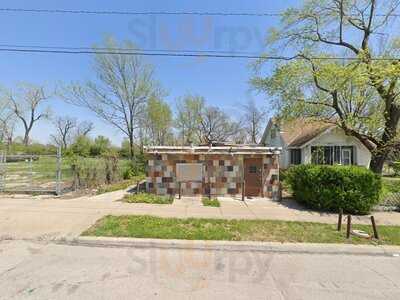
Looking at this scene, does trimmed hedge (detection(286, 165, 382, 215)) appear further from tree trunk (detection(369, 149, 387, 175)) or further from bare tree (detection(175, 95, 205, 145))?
bare tree (detection(175, 95, 205, 145))

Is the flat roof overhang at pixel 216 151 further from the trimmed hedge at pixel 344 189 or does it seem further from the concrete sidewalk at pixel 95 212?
the trimmed hedge at pixel 344 189

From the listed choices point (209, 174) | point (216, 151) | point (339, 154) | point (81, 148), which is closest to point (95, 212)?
point (209, 174)

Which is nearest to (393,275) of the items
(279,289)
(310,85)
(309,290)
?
(309,290)

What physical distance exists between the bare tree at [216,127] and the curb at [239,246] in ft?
119

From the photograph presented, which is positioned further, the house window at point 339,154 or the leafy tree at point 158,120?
the leafy tree at point 158,120

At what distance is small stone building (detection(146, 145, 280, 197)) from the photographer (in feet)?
43.8

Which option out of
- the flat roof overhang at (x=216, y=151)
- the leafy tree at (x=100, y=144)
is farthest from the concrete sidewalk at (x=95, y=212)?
the leafy tree at (x=100, y=144)

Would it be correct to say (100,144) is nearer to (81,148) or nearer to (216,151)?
(81,148)

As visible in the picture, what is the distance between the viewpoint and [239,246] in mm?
6266

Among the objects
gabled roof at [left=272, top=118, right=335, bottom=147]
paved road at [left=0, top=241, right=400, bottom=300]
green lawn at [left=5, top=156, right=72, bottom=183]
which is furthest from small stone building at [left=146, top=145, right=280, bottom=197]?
paved road at [left=0, top=241, right=400, bottom=300]

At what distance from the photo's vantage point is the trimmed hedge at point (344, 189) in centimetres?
996

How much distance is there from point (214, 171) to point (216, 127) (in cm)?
3533

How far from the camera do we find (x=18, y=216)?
8328 mm

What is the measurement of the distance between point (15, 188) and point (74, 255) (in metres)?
9.62
